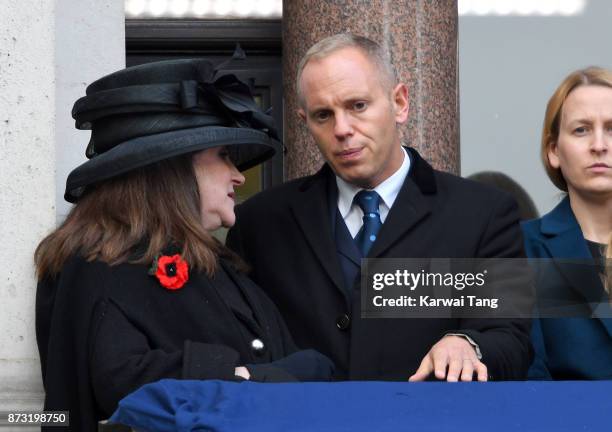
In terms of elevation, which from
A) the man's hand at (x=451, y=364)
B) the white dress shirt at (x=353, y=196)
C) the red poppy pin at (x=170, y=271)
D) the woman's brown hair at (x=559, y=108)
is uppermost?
the woman's brown hair at (x=559, y=108)

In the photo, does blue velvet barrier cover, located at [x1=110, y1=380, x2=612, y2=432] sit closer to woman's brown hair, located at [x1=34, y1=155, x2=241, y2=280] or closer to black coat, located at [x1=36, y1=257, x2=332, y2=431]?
black coat, located at [x1=36, y1=257, x2=332, y2=431]

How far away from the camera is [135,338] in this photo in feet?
11.5

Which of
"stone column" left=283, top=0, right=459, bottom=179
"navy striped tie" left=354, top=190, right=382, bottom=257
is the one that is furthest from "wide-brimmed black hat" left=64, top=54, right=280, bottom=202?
"stone column" left=283, top=0, right=459, bottom=179

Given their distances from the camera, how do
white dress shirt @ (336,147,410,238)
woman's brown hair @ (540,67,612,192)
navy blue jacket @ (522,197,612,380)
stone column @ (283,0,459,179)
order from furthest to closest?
stone column @ (283,0,459,179) < woman's brown hair @ (540,67,612,192) < white dress shirt @ (336,147,410,238) < navy blue jacket @ (522,197,612,380)

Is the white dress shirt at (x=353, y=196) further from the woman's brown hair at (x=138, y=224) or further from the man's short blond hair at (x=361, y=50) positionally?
the woman's brown hair at (x=138, y=224)

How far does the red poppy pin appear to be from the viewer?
3.68m

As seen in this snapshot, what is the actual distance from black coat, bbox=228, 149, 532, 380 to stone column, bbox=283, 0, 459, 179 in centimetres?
136

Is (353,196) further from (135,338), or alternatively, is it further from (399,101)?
(135,338)

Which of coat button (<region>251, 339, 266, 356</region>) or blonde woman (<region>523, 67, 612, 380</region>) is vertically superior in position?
blonde woman (<region>523, 67, 612, 380</region>)

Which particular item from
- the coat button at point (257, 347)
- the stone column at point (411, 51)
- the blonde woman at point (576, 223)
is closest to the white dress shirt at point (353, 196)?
the blonde woman at point (576, 223)

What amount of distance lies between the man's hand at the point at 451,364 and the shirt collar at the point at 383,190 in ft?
2.41

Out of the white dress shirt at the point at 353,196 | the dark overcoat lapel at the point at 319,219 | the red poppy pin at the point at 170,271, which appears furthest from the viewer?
the white dress shirt at the point at 353,196

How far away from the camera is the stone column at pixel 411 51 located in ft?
18.5

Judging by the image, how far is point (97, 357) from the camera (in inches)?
137
